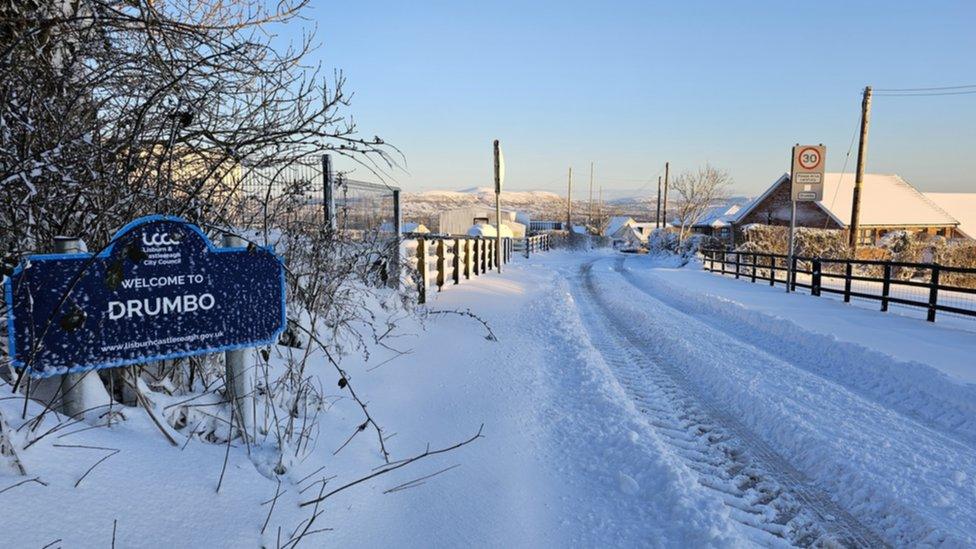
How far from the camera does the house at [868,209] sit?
1287 inches

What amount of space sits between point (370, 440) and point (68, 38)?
288cm

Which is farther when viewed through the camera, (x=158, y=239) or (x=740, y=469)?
(x=740, y=469)

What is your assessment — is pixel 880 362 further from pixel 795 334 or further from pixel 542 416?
pixel 542 416

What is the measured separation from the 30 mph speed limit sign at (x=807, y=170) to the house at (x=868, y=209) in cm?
1857

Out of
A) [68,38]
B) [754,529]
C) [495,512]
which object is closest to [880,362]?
[754,529]

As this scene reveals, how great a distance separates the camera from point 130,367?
279 centimetres

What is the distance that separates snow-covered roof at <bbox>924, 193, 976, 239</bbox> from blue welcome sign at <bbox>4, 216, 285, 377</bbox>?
149ft

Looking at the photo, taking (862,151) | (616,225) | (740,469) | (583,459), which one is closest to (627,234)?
(616,225)

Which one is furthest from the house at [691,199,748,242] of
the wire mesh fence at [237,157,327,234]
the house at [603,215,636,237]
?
the wire mesh fence at [237,157,327,234]

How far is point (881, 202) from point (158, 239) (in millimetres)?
40987

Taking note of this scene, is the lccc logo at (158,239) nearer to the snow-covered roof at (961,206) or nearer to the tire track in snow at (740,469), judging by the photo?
the tire track in snow at (740,469)

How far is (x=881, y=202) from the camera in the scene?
3441 centimetres

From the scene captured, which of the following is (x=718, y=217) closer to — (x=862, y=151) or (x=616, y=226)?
(x=616, y=226)

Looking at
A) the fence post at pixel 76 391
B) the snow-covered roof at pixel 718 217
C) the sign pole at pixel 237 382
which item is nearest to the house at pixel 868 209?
the snow-covered roof at pixel 718 217
